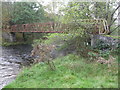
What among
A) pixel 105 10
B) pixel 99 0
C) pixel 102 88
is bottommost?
pixel 102 88

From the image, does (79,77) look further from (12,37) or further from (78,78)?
(12,37)

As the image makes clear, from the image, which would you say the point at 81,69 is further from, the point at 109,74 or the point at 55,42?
the point at 55,42

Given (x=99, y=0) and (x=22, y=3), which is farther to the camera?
(x=22, y=3)

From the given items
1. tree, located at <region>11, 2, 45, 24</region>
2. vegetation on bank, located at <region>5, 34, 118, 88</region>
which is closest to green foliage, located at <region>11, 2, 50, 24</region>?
tree, located at <region>11, 2, 45, 24</region>

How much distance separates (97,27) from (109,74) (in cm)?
441

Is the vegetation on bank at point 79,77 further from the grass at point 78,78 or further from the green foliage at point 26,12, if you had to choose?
the green foliage at point 26,12

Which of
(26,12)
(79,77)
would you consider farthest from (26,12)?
(79,77)

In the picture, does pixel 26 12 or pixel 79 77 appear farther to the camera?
pixel 26 12

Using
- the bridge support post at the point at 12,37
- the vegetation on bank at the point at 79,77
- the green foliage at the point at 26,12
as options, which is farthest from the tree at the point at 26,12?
the vegetation on bank at the point at 79,77

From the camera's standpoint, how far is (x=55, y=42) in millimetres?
8766

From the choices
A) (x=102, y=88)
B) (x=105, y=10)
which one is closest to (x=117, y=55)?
(x=102, y=88)

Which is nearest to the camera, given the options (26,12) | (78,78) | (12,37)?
(78,78)

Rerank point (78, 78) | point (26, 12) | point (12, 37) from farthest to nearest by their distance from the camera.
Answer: point (12, 37) < point (26, 12) < point (78, 78)

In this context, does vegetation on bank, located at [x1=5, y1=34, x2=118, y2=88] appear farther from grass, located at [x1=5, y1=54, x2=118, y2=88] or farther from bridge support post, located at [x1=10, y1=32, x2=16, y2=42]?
bridge support post, located at [x1=10, y1=32, x2=16, y2=42]
